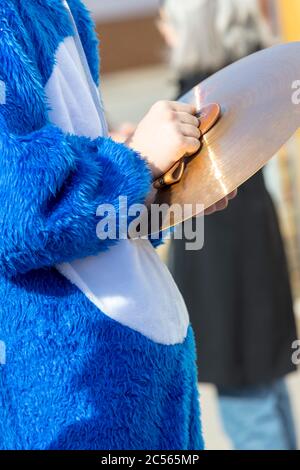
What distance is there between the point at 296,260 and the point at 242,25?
80.4 inches

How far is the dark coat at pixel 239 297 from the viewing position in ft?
8.90

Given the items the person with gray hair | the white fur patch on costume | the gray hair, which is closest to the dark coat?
the person with gray hair

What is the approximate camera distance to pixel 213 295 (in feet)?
8.95

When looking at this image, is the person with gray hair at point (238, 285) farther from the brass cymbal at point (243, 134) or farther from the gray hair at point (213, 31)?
the brass cymbal at point (243, 134)

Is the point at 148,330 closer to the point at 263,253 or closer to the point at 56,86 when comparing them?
the point at 56,86

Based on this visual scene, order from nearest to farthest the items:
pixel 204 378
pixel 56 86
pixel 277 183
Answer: pixel 56 86 < pixel 204 378 < pixel 277 183

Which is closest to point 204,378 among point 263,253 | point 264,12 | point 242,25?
point 263,253

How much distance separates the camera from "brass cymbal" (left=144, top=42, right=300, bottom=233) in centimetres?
108

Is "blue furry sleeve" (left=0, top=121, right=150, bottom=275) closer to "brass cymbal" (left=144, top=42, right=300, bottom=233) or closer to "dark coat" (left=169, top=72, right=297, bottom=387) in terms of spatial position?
"brass cymbal" (left=144, top=42, right=300, bottom=233)

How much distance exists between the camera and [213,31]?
2768mm

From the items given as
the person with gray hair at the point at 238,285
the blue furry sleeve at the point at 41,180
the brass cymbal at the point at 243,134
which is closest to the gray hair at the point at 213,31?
the person with gray hair at the point at 238,285

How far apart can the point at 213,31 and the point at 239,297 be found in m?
0.98

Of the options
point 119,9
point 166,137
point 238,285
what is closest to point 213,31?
point 238,285

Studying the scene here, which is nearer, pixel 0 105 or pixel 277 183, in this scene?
pixel 0 105
